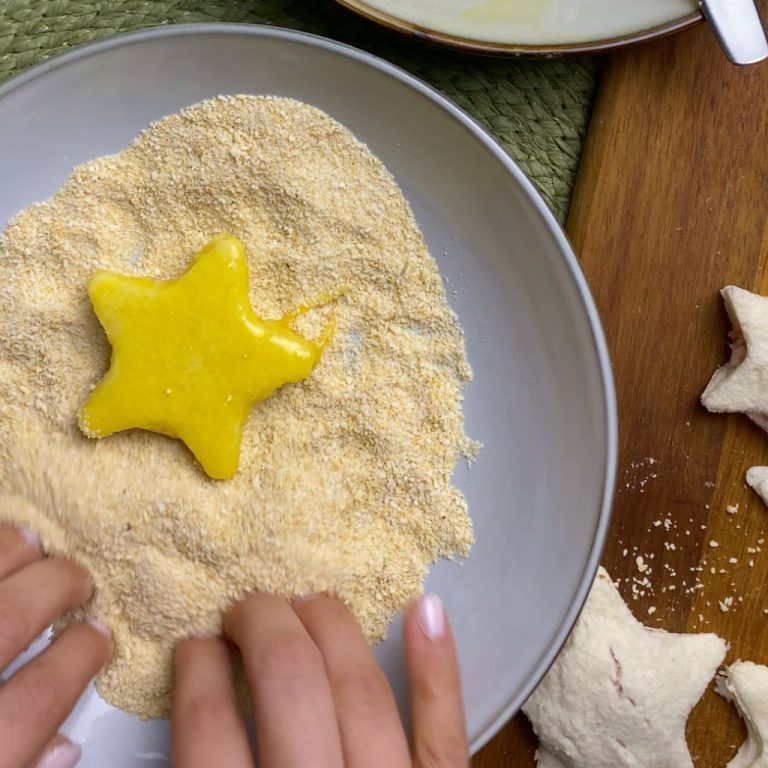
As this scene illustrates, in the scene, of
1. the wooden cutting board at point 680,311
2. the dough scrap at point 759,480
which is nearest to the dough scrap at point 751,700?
the wooden cutting board at point 680,311

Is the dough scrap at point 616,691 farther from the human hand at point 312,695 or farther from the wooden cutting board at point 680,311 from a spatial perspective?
the human hand at point 312,695

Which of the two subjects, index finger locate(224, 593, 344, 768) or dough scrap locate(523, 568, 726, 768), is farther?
dough scrap locate(523, 568, 726, 768)

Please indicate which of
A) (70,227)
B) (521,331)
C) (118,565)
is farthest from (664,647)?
(70,227)

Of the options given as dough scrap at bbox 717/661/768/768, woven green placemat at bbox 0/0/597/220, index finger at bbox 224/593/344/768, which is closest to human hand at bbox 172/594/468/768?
index finger at bbox 224/593/344/768

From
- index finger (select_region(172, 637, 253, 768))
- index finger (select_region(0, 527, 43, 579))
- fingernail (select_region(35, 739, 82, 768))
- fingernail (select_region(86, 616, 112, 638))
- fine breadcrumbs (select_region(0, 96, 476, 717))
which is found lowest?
fingernail (select_region(35, 739, 82, 768))

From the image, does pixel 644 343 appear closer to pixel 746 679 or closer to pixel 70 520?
pixel 746 679

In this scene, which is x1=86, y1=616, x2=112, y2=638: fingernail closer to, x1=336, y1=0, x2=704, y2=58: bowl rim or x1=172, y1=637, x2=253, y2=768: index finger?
x1=172, y1=637, x2=253, y2=768: index finger
